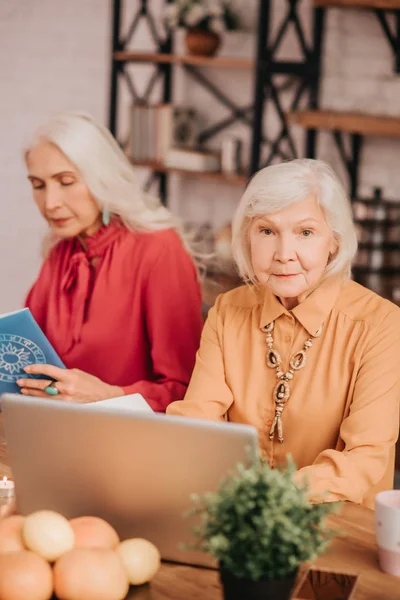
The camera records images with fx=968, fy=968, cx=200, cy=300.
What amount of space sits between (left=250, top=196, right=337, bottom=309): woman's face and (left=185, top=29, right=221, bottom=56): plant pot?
3.00 meters

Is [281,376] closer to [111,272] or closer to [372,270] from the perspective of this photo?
[111,272]

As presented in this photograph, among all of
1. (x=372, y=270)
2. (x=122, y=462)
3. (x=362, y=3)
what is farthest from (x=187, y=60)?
(x=122, y=462)

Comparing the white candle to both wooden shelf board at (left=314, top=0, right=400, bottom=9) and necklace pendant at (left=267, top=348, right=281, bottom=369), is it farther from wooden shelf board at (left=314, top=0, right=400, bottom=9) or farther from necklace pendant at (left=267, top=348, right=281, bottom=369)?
wooden shelf board at (left=314, top=0, right=400, bottom=9)

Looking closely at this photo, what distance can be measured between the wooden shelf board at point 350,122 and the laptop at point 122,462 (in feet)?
8.19

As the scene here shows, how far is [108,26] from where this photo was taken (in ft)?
18.7

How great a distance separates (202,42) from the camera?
15.5ft

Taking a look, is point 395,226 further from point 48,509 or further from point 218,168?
point 48,509

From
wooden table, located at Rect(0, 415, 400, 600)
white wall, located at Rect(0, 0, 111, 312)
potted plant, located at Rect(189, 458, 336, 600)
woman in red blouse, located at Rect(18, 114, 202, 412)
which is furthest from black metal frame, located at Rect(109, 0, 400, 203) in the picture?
potted plant, located at Rect(189, 458, 336, 600)

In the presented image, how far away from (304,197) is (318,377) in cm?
36

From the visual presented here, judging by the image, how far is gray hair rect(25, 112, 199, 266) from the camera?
2.49m

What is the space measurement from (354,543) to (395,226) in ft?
7.81

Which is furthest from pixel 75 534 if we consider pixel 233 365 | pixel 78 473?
pixel 233 365

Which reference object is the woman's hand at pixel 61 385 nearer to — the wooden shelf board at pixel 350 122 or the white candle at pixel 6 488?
the white candle at pixel 6 488

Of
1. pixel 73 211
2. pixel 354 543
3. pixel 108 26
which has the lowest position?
pixel 354 543
